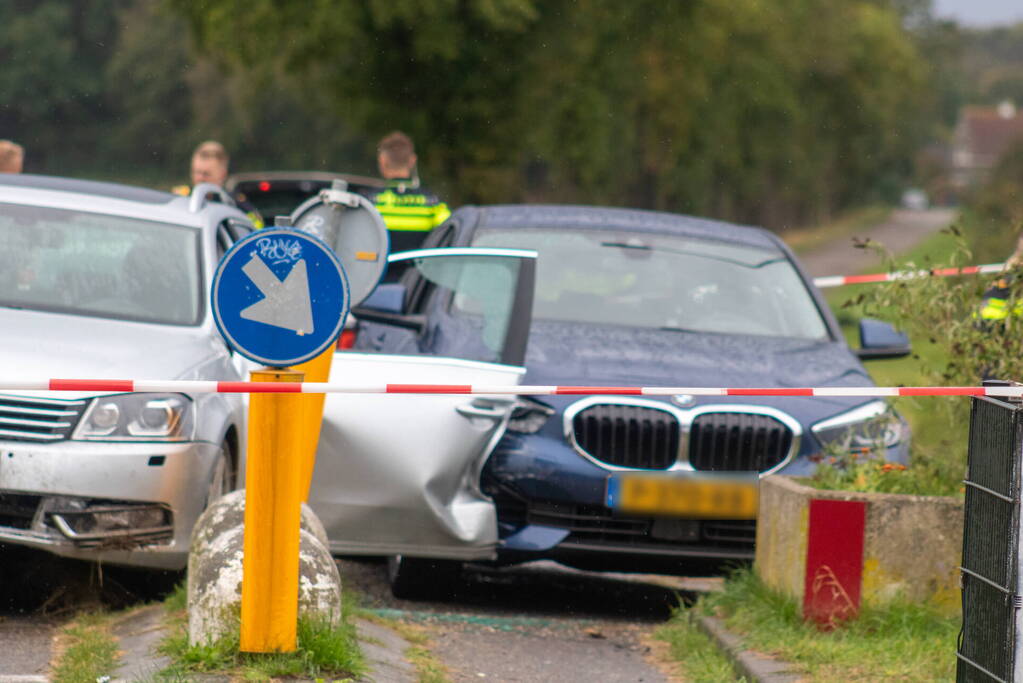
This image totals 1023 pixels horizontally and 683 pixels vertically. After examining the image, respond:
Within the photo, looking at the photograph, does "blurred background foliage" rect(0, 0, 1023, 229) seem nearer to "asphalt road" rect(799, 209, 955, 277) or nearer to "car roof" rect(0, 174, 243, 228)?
"asphalt road" rect(799, 209, 955, 277)

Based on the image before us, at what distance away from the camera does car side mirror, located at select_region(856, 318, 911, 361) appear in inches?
326

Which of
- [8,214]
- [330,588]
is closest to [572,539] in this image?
[330,588]

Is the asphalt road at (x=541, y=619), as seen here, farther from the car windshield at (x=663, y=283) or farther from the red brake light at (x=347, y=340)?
the car windshield at (x=663, y=283)

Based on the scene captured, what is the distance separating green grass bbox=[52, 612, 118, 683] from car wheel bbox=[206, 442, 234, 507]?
61 centimetres

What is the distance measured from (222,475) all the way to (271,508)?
1.90 metres

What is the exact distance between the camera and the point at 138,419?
629cm

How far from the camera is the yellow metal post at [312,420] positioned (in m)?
6.25

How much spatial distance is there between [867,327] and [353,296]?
348 centimetres

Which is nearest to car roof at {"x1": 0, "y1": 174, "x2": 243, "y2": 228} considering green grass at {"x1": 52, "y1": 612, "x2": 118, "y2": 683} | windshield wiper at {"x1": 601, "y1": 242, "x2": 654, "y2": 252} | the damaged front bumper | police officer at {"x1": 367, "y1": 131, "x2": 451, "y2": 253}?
the damaged front bumper

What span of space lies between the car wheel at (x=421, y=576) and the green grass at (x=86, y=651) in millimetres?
1396

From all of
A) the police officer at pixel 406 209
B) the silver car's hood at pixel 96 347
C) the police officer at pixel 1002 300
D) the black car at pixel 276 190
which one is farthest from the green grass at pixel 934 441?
the black car at pixel 276 190

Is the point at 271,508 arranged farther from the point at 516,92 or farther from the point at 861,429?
the point at 516,92

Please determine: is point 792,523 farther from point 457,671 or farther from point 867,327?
point 867,327

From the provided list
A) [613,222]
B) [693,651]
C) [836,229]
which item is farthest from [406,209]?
[836,229]
